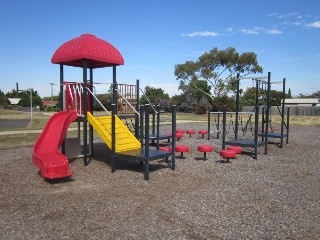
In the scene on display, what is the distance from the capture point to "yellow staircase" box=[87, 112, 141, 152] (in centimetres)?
850

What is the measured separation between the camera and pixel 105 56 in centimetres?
977

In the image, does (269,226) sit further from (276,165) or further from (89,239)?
(276,165)

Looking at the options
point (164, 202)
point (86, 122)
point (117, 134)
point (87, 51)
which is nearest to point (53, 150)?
point (86, 122)

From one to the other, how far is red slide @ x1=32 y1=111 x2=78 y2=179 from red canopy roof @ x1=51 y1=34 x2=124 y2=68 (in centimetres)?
173

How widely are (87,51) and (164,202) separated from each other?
5.51 m

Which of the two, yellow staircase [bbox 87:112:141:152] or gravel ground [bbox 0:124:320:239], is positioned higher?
yellow staircase [bbox 87:112:141:152]

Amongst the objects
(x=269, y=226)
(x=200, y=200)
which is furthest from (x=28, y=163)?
(x=269, y=226)

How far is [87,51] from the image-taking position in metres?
9.24

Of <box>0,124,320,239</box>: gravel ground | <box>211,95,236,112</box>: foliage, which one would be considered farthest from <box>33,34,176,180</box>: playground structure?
<box>211,95,236,112</box>: foliage

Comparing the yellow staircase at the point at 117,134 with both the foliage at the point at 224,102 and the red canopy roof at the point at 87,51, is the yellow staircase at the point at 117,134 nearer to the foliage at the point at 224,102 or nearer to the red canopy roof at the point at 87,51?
the red canopy roof at the point at 87,51

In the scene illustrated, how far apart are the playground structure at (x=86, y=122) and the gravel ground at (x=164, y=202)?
0.49 m

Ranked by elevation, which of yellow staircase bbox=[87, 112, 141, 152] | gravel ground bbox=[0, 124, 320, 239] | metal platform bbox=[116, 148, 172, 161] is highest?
yellow staircase bbox=[87, 112, 141, 152]

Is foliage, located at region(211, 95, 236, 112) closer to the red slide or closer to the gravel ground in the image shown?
the gravel ground

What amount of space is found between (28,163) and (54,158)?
2.51 meters
